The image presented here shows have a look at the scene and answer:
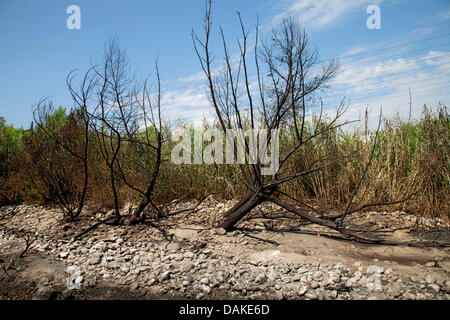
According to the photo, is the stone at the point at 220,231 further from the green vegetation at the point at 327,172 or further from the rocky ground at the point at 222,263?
the green vegetation at the point at 327,172

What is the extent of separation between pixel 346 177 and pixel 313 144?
2.36 ft

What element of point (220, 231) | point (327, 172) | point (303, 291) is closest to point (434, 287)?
point (303, 291)

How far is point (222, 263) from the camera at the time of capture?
9.98 ft

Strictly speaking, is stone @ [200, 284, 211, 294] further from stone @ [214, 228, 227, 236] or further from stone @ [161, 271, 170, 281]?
stone @ [214, 228, 227, 236]

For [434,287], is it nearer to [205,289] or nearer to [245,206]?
[205,289]

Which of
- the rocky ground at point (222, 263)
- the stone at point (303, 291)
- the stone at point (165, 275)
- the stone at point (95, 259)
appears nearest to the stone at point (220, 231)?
the rocky ground at point (222, 263)

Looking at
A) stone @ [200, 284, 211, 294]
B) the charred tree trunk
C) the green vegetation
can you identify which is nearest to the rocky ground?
stone @ [200, 284, 211, 294]

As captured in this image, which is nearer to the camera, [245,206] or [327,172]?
[245,206]

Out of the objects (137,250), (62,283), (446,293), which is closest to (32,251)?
(62,283)

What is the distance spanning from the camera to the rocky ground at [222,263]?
258cm

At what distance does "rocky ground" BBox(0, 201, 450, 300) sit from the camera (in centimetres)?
258

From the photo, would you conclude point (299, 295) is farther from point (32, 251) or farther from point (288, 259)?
point (32, 251)

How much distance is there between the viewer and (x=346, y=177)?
15.9ft

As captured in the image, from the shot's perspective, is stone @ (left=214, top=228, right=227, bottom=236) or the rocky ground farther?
stone @ (left=214, top=228, right=227, bottom=236)
